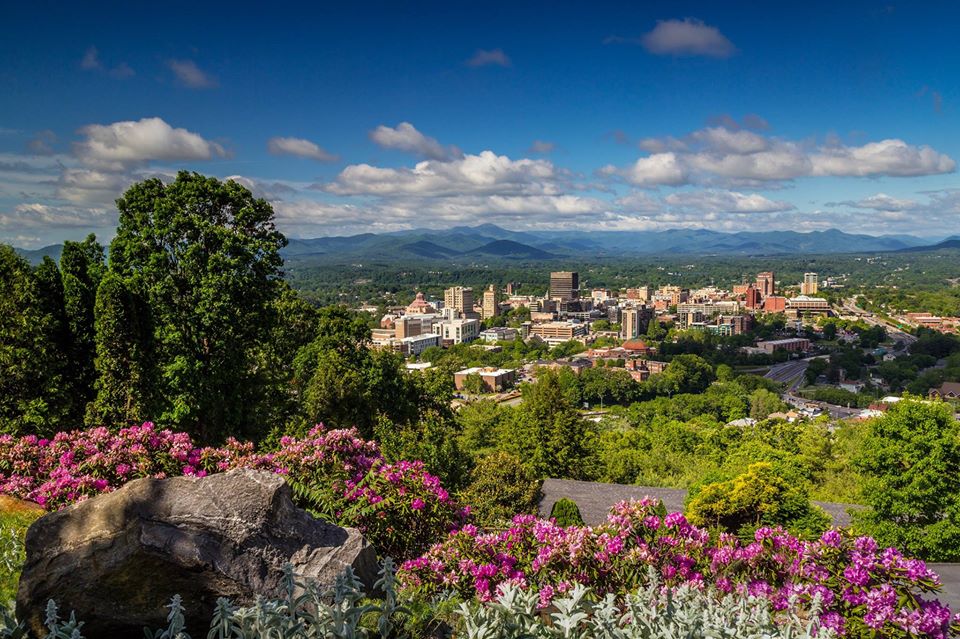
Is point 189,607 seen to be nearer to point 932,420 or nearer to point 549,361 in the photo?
point 932,420

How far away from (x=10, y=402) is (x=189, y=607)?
8118mm

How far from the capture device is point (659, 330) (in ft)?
347

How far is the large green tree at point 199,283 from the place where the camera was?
999cm

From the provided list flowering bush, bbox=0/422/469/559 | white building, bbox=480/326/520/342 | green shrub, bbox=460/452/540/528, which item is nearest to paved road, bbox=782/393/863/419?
green shrub, bbox=460/452/540/528

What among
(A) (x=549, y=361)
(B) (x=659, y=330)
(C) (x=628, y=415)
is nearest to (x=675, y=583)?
(C) (x=628, y=415)

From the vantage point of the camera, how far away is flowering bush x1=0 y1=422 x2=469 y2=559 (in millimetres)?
5750

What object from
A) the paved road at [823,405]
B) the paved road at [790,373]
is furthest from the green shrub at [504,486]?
the paved road at [790,373]

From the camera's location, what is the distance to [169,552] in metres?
3.37

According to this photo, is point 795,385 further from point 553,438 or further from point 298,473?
point 298,473

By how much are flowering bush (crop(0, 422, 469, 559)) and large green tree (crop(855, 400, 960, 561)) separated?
8566mm

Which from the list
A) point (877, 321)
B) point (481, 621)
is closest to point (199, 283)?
point (481, 621)

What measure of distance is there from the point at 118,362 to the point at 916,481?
12929 millimetres

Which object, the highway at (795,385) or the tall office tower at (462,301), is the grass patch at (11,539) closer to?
the highway at (795,385)

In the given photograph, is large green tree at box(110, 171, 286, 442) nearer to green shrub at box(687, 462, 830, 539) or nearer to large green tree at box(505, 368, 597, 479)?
green shrub at box(687, 462, 830, 539)
